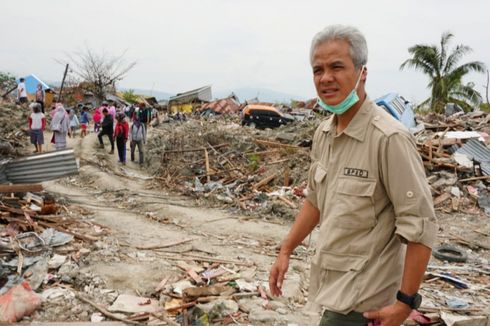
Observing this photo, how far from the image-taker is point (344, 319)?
172 cm

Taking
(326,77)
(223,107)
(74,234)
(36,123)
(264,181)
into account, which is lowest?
(74,234)

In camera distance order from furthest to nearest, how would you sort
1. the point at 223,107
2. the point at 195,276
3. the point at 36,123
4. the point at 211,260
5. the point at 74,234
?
1. the point at 223,107
2. the point at 36,123
3. the point at 74,234
4. the point at 211,260
5. the point at 195,276

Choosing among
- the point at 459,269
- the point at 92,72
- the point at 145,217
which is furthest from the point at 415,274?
the point at 92,72

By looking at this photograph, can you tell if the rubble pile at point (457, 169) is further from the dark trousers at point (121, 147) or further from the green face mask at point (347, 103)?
the dark trousers at point (121, 147)

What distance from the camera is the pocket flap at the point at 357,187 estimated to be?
1614 millimetres

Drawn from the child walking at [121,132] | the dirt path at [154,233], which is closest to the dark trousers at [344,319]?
the dirt path at [154,233]

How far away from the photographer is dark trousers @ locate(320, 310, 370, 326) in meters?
1.68

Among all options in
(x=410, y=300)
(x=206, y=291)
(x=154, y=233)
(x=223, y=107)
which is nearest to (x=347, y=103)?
(x=410, y=300)

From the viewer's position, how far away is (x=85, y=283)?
4559 mm

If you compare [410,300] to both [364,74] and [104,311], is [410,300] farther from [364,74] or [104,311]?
[104,311]

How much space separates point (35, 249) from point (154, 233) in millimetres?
1988

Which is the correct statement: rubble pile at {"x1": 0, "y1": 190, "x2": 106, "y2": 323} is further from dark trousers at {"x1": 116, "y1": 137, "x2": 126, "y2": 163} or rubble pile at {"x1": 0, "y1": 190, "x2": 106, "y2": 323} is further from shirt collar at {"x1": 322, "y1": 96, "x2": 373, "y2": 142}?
dark trousers at {"x1": 116, "y1": 137, "x2": 126, "y2": 163}

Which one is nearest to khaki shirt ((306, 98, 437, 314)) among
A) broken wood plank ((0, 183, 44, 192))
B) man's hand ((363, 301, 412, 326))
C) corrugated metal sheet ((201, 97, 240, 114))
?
man's hand ((363, 301, 412, 326))

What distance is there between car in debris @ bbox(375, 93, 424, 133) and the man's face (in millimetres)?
11727
